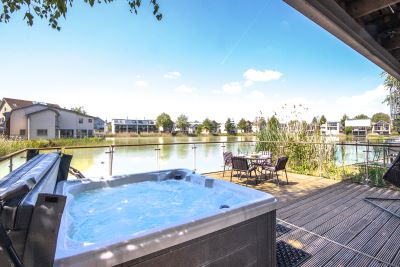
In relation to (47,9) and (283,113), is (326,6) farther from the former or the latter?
(283,113)

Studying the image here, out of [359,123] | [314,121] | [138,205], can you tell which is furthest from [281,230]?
[359,123]

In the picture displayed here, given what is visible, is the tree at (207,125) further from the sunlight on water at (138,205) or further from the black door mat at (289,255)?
the black door mat at (289,255)

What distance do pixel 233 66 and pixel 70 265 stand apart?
12483 millimetres

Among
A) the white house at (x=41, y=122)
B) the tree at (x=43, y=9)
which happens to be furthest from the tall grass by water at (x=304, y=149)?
the white house at (x=41, y=122)

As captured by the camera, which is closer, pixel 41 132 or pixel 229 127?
pixel 41 132

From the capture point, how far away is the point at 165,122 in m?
47.2

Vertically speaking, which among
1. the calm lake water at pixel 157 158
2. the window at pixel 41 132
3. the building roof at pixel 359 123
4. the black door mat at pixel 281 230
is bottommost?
the black door mat at pixel 281 230

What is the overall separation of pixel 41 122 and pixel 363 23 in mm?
30045

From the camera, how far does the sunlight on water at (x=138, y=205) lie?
2461mm

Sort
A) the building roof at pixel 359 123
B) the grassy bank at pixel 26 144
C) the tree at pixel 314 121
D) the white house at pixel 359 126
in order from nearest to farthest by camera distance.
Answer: the grassy bank at pixel 26 144 → the tree at pixel 314 121 → the white house at pixel 359 126 → the building roof at pixel 359 123

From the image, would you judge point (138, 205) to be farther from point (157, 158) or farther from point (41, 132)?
point (41, 132)

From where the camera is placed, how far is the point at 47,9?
6.79 ft

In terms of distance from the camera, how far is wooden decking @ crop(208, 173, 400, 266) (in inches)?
91.2

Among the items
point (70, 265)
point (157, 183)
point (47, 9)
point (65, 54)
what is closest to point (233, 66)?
point (65, 54)
